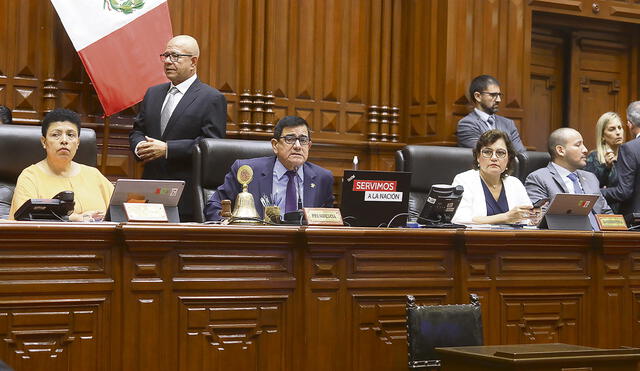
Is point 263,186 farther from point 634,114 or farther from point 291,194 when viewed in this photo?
point 634,114

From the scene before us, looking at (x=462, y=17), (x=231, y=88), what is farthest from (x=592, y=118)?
(x=231, y=88)

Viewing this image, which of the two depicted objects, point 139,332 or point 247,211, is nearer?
point 139,332

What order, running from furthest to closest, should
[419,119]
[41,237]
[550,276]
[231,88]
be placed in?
[419,119] < [231,88] < [550,276] < [41,237]

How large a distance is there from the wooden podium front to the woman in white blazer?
137 cm

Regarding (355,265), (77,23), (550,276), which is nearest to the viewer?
(355,265)

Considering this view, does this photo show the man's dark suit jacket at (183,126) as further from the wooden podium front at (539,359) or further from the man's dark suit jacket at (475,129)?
the wooden podium front at (539,359)

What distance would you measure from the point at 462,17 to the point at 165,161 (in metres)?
2.77

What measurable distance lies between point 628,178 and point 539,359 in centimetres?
283

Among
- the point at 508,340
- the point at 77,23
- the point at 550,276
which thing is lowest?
the point at 508,340

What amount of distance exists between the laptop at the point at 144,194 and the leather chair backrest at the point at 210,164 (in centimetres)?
83

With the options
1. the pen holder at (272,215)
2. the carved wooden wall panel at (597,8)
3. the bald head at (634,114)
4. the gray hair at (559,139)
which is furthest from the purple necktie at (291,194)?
the carved wooden wall panel at (597,8)

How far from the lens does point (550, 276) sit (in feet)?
13.1

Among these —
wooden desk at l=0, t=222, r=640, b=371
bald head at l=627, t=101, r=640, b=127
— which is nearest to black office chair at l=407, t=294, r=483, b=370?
wooden desk at l=0, t=222, r=640, b=371

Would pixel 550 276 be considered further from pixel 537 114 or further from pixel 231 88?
pixel 537 114
